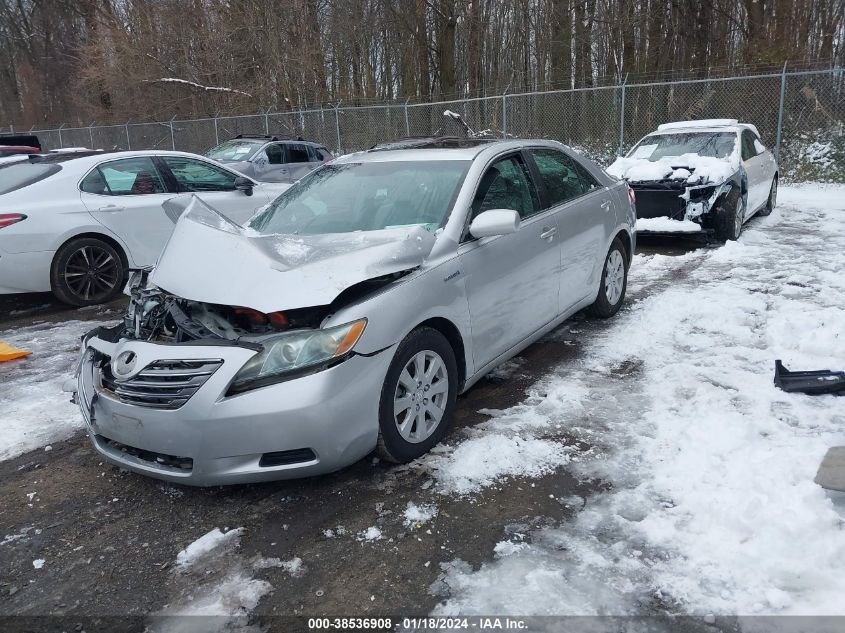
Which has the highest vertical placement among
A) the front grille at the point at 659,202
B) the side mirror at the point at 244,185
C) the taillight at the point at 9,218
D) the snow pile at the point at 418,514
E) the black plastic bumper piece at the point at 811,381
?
the side mirror at the point at 244,185

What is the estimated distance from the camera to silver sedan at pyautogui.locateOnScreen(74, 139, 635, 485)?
2.97 metres

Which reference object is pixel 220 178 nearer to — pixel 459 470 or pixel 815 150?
pixel 459 470

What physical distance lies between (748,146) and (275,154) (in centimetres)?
911

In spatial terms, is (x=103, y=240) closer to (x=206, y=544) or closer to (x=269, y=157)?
(x=206, y=544)

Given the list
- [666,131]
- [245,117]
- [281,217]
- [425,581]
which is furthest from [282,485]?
[245,117]

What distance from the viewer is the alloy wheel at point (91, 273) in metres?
6.96

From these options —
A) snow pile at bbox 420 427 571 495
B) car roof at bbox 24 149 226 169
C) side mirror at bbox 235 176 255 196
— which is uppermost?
car roof at bbox 24 149 226 169

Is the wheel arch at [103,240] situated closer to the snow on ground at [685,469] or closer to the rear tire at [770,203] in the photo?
the snow on ground at [685,469]

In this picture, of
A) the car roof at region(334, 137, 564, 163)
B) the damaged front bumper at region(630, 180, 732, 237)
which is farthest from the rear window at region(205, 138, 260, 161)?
the car roof at region(334, 137, 564, 163)

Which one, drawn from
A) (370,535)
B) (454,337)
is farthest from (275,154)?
(370,535)

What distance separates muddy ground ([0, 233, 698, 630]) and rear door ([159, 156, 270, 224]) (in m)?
4.59

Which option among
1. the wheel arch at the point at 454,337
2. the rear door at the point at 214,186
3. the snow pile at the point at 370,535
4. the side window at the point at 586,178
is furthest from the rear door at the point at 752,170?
the snow pile at the point at 370,535

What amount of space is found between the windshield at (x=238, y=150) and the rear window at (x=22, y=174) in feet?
22.2

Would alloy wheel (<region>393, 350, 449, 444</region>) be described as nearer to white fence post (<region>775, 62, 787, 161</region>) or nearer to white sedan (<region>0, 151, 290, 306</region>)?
white sedan (<region>0, 151, 290, 306</region>)
